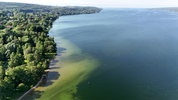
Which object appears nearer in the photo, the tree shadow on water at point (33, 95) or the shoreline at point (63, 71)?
the tree shadow on water at point (33, 95)

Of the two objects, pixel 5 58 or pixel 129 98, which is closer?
pixel 129 98

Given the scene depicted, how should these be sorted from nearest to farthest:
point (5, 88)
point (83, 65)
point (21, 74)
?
point (5, 88)
point (21, 74)
point (83, 65)

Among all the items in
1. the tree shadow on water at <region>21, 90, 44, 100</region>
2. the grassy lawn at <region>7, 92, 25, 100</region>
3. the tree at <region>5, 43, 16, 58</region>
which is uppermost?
the tree at <region>5, 43, 16, 58</region>

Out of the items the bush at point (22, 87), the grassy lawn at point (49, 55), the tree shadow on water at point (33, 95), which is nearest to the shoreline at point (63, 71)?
the tree shadow on water at point (33, 95)

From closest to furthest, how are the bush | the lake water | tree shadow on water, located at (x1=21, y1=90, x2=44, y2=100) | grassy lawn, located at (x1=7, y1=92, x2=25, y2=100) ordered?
grassy lawn, located at (x1=7, y1=92, x2=25, y2=100)
tree shadow on water, located at (x1=21, y1=90, x2=44, y2=100)
the bush
the lake water

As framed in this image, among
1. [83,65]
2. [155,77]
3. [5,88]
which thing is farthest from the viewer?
[83,65]

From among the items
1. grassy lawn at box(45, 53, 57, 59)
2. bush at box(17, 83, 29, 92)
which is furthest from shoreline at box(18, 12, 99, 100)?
bush at box(17, 83, 29, 92)

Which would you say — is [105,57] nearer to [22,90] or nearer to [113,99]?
[113,99]

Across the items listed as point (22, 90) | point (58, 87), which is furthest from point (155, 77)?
point (22, 90)

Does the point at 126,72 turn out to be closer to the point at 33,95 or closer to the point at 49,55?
the point at 33,95

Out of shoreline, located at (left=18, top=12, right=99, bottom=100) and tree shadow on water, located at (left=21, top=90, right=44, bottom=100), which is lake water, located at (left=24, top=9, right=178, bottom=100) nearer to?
shoreline, located at (left=18, top=12, right=99, bottom=100)

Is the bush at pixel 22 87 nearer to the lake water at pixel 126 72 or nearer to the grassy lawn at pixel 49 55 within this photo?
the lake water at pixel 126 72
